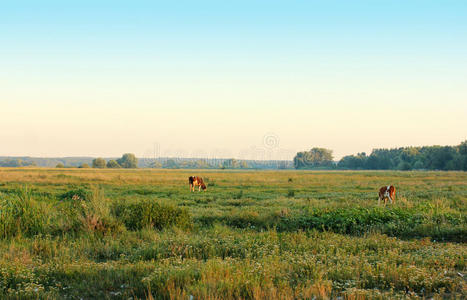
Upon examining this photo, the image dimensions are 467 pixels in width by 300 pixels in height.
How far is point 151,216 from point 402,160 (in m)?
153

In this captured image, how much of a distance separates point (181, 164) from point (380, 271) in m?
185

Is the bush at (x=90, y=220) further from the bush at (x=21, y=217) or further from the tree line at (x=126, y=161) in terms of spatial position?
the tree line at (x=126, y=161)

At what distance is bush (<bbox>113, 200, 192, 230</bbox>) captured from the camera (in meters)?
12.1

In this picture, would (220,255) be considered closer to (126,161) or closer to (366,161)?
(366,161)

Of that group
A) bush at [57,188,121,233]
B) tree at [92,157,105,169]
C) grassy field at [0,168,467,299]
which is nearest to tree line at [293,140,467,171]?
tree at [92,157,105,169]

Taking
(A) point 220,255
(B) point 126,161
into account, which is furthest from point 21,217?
(B) point 126,161

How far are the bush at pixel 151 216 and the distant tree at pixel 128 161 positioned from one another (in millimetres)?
181033

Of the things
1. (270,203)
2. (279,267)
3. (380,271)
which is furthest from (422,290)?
(270,203)

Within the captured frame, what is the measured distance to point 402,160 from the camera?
14800 cm

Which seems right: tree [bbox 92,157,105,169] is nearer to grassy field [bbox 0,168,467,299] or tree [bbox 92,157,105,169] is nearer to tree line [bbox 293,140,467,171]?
tree line [bbox 293,140,467,171]

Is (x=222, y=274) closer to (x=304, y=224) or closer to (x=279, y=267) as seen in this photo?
(x=279, y=267)

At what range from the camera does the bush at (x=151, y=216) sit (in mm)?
12133

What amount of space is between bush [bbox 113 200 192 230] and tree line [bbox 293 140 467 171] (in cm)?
11108

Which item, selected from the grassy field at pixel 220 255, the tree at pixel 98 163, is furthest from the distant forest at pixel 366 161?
the grassy field at pixel 220 255
